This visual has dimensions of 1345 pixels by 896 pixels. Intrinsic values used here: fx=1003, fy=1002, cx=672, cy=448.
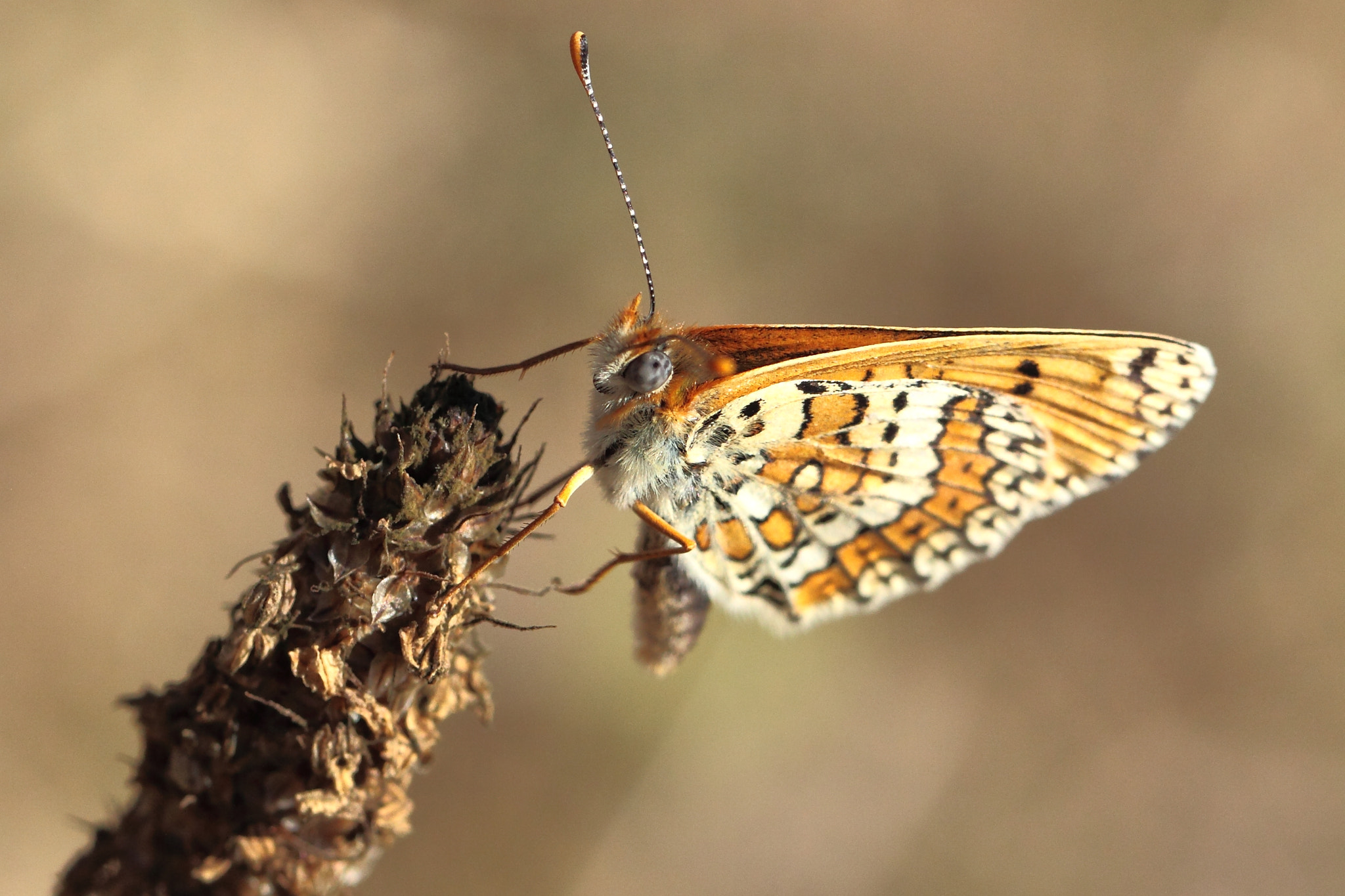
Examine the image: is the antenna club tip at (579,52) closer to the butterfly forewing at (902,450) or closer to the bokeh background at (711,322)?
the butterfly forewing at (902,450)

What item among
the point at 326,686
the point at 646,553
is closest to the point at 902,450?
the point at 646,553

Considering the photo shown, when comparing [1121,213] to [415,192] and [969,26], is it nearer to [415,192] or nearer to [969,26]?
[969,26]

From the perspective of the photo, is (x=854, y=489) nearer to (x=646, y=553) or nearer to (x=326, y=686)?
(x=646, y=553)

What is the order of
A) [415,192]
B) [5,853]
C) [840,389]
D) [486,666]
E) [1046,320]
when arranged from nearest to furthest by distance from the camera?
[840,389] → [5,853] → [486,666] → [415,192] → [1046,320]

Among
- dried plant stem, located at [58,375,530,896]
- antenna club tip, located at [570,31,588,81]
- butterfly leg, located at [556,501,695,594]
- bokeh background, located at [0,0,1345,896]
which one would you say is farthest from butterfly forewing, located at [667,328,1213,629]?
bokeh background, located at [0,0,1345,896]

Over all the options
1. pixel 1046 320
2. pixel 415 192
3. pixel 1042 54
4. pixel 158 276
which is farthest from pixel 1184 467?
pixel 158 276

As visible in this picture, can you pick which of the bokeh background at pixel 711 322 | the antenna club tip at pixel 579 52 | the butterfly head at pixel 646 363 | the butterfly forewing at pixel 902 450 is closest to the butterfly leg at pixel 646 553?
the butterfly forewing at pixel 902 450
